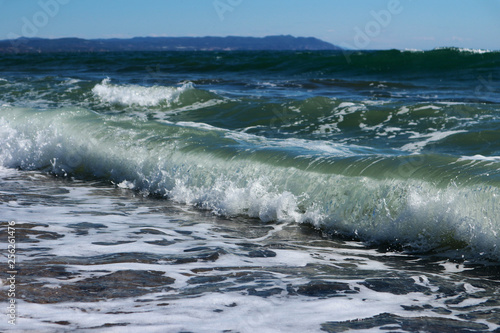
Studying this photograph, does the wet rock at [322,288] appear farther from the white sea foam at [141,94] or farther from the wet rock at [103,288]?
the white sea foam at [141,94]

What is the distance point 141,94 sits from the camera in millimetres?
14703

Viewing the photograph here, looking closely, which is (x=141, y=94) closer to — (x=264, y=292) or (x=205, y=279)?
(x=205, y=279)

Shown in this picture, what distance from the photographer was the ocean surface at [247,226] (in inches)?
113

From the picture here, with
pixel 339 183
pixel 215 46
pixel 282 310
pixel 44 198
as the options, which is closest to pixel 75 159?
pixel 44 198

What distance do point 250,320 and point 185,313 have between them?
34cm

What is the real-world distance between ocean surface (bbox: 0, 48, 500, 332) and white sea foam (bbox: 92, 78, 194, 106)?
4.68m

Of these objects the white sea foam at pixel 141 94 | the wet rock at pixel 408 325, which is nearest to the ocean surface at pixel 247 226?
the wet rock at pixel 408 325

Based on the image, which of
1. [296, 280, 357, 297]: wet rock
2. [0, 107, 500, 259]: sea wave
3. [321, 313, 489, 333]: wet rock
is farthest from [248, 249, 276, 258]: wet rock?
[321, 313, 489, 333]: wet rock

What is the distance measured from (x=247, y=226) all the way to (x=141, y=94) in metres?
10.5

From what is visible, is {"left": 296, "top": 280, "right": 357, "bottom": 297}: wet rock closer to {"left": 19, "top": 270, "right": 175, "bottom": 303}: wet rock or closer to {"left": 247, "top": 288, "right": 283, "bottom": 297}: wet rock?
{"left": 247, "top": 288, "right": 283, "bottom": 297}: wet rock

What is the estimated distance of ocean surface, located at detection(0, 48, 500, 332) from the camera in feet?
9.41

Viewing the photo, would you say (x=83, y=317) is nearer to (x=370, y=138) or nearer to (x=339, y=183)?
(x=339, y=183)

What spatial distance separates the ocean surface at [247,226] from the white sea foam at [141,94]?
4.68 m

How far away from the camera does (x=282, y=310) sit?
2.87 metres
